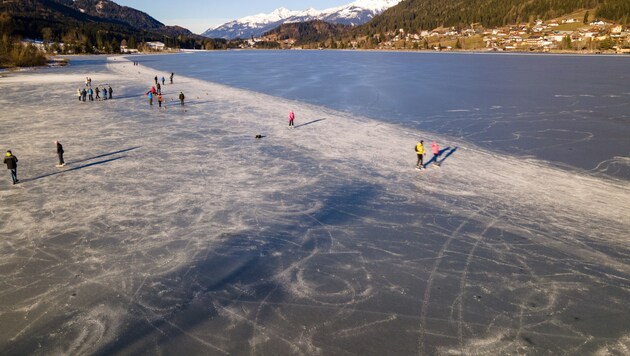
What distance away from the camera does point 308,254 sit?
33.2 feet

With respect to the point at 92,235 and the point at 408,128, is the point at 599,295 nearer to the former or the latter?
the point at 92,235

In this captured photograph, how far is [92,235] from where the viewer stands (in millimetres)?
10977

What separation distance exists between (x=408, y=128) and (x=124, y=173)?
678 inches

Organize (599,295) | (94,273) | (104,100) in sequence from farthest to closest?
(104,100), (94,273), (599,295)

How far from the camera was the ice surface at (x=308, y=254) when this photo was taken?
7316mm

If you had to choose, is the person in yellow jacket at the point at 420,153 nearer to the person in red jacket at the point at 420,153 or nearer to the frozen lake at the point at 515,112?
the person in red jacket at the point at 420,153

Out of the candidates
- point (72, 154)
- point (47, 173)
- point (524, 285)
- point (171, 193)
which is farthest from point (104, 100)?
point (524, 285)

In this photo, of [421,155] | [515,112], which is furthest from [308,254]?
[515,112]

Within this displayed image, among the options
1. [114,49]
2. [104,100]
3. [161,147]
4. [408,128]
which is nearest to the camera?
[161,147]

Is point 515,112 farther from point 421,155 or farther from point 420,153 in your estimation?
point 420,153

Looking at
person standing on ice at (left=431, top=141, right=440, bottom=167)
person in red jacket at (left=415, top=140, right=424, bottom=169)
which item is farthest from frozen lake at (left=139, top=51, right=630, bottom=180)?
person in red jacket at (left=415, top=140, right=424, bottom=169)

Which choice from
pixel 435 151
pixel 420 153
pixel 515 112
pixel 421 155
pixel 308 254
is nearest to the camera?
pixel 308 254

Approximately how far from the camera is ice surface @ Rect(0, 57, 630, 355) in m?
7.32

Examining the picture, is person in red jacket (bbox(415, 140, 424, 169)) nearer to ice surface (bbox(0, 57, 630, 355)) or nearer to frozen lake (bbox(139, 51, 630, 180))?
ice surface (bbox(0, 57, 630, 355))
